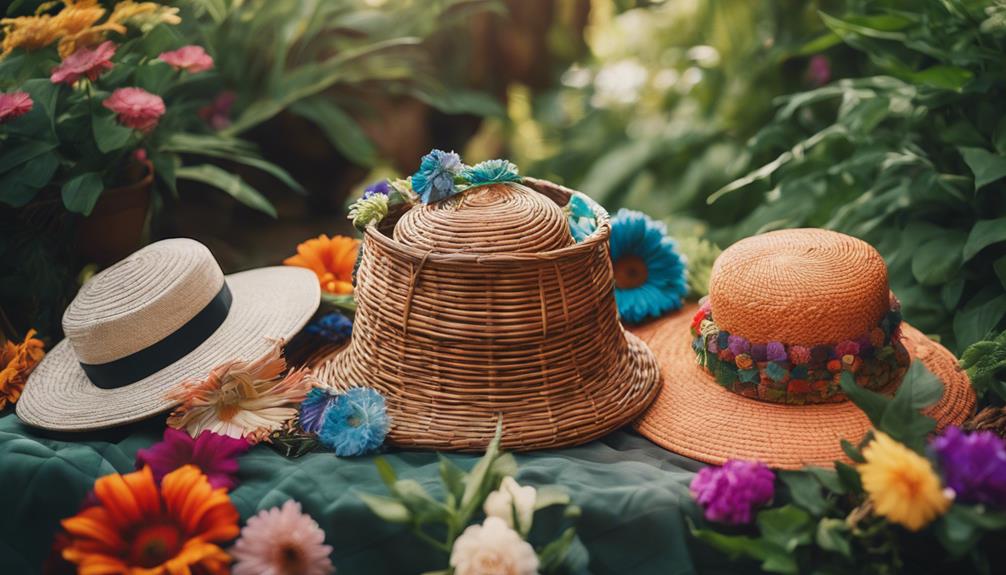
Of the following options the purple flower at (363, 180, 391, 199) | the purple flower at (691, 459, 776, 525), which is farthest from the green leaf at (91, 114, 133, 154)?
the purple flower at (691, 459, 776, 525)

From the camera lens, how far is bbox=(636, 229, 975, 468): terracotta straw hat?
1589 millimetres

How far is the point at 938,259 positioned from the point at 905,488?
0.98 metres

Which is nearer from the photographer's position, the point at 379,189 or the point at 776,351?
the point at 776,351

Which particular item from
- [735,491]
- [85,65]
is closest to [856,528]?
[735,491]

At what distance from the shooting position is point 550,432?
5.31 ft

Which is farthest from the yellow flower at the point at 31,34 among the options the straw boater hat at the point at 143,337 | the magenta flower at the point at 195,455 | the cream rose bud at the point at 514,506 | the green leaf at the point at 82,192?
the cream rose bud at the point at 514,506

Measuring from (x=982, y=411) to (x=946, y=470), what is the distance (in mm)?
458

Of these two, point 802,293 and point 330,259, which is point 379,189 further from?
point 802,293

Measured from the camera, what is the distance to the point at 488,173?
1.73m

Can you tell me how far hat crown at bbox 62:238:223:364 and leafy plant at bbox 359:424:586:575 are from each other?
1.87 ft

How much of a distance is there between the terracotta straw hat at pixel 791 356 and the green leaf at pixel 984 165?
0.44 metres

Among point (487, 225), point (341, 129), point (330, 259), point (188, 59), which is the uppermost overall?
point (188, 59)

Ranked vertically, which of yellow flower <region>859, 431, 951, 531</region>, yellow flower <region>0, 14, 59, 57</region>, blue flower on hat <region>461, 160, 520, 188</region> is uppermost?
yellow flower <region>0, 14, 59, 57</region>

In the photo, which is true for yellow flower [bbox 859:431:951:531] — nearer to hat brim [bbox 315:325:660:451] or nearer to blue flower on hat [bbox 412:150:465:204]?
hat brim [bbox 315:325:660:451]
